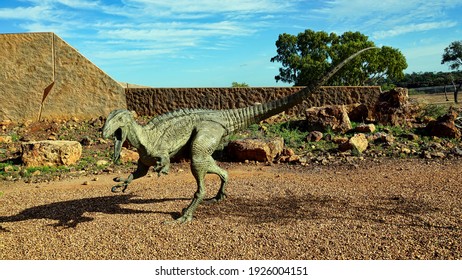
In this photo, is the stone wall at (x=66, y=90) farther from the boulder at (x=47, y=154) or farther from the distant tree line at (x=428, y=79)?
the distant tree line at (x=428, y=79)

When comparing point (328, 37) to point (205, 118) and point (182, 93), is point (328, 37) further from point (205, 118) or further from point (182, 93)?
point (205, 118)

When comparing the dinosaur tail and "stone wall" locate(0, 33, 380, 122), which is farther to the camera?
"stone wall" locate(0, 33, 380, 122)

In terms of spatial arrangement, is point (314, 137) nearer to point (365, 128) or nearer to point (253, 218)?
point (365, 128)

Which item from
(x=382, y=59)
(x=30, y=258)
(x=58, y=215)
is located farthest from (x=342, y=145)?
(x=382, y=59)

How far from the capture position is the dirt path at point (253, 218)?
4496 millimetres

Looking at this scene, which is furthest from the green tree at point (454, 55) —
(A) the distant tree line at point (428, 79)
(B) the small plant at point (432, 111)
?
(B) the small plant at point (432, 111)

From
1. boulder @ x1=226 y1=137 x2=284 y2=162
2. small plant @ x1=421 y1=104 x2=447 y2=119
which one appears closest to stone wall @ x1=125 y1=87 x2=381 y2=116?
small plant @ x1=421 y1=104 x2=447 y2=119

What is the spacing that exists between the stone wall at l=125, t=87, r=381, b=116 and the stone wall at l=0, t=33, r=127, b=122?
130 cm

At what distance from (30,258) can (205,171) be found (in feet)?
7.92

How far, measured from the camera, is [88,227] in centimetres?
543

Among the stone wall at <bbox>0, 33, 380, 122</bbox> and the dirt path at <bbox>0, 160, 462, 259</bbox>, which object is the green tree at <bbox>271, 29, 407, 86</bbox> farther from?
the dirt path at <bbox>0, 160, 462, 259</bbox>

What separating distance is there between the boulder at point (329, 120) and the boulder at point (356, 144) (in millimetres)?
1687

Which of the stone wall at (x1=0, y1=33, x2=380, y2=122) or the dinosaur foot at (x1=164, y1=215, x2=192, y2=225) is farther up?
the stone wall at (x1=0, y1=33, x2=380, y2=122)

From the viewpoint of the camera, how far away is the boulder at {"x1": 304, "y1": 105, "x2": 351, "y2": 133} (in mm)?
12297
